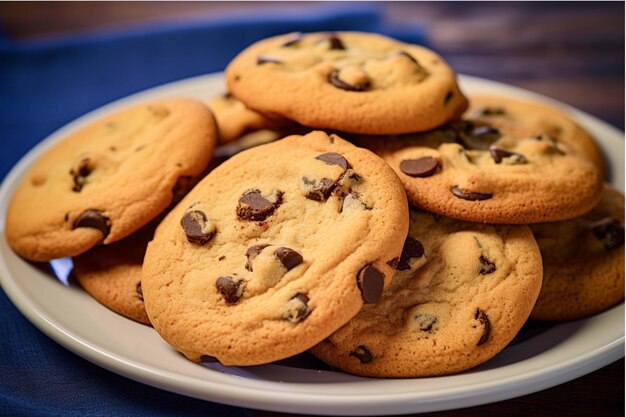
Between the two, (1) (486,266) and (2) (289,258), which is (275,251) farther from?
(1) (486,266)

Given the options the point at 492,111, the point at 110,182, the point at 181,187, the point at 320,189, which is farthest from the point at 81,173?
the point at 492,111

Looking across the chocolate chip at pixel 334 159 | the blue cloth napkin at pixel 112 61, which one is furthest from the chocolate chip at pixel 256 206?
the blue cloth napkin at pixel 112 61

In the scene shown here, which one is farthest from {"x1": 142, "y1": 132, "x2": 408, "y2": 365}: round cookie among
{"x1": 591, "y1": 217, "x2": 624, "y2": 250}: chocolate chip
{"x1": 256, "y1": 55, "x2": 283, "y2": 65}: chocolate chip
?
{"x1": 591, "y1": 217, "x2": 624, "y2": 250}: chocolate chip

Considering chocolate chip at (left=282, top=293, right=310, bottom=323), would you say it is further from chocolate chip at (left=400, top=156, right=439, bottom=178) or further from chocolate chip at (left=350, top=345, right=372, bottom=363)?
chocolate chip at (left=400, top=156, right=439, bottom=178)

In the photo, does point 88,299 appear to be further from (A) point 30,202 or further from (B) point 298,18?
(B) point 298,18

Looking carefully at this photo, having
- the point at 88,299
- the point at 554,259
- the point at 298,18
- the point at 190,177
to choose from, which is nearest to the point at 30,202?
the point at 88,299
